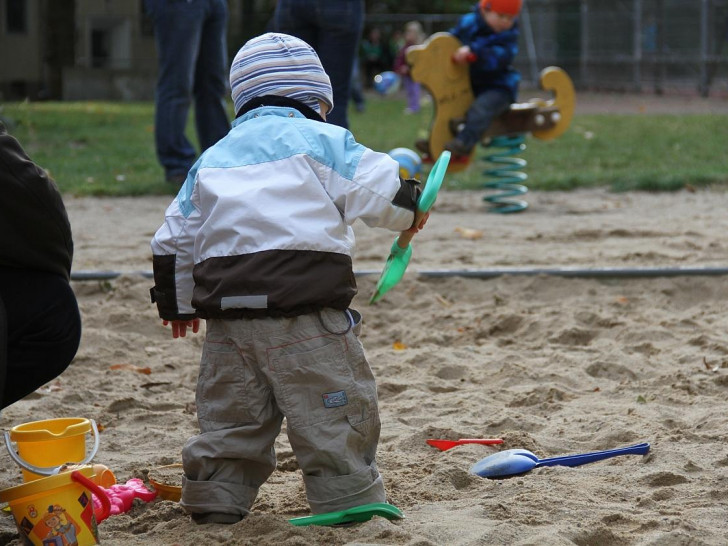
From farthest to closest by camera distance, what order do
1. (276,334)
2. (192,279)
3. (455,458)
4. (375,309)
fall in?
(375,309), (455,458), (192,279), (276,334)

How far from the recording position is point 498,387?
150 inches

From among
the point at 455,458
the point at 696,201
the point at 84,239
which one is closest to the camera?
the point at 455,458

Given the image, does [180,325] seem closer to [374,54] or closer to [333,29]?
[333,29]

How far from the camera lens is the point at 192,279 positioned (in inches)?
110

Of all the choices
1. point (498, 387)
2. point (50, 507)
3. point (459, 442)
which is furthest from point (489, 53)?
point (50, 507)

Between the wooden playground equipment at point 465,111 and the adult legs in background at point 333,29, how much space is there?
517 mm

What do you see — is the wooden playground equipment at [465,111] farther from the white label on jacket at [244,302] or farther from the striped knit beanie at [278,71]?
the white label on jacket at [244,302]

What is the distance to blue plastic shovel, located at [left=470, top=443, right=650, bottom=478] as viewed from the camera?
2.97 metres

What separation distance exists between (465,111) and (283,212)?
5281mm

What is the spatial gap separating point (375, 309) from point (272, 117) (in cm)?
231

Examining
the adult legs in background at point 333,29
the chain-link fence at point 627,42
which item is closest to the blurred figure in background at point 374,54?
the chain-link fence at point 627,42

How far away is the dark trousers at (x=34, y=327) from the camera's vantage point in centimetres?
256

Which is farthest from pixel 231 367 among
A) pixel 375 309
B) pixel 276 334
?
pixel 375 309

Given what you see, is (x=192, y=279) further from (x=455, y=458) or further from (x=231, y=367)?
(x=455, y=458)
